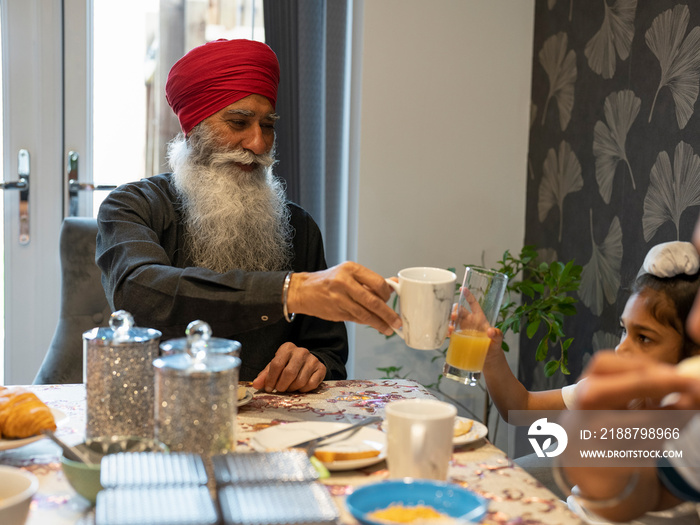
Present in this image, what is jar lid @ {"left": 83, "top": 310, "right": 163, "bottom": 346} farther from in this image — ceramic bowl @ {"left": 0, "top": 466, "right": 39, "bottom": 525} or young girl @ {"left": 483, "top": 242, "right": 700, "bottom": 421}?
young girl @ {"left": 483, "top": 242, "right": 700, "bottom": 421}

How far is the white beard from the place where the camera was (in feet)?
7.39

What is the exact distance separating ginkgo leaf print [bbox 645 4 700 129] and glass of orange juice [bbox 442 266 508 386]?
3.89 ft

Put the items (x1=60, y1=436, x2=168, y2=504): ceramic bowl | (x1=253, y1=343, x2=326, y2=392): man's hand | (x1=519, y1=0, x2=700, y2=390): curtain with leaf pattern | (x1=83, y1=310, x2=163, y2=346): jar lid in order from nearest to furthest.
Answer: (x1=60, y1=436, x2=168, y2=504): ceramic bowl < (x1=83, y1=310, x2=163, y2=346): jar lid < (x1=253, y1=343, x2=326, y2=392): man's hand < (x1=519, y1=0, x2=700, y2=390): curtain with leaf pattern

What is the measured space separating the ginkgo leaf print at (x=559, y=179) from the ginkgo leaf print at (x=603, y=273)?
202 millimetres

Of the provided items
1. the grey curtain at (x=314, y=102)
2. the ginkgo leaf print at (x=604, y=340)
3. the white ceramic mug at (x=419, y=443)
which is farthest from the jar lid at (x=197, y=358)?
the grey curtain at (x=314, y=102)

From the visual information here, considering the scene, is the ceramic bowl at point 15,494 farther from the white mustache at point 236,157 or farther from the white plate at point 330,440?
the white mustache at point 236,157

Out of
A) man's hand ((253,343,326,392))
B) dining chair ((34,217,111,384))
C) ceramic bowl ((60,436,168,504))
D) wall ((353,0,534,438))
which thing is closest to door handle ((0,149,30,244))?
dining chair ((34,217,111,384))

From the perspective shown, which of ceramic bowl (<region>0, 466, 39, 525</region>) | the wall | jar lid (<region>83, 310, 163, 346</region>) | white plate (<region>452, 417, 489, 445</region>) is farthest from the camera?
the wall

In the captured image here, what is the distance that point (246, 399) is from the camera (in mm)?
1414

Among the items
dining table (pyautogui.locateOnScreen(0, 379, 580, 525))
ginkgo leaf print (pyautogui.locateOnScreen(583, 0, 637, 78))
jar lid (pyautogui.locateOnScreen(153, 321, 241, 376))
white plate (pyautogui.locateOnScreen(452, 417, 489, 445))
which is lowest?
dining table (pyautogui.locateOnScreen(0, 379, 580, 525))

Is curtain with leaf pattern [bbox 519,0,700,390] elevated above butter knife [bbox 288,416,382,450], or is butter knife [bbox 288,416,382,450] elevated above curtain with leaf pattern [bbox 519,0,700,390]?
curtain with leaf pattern [bbox 519,0,700,390]

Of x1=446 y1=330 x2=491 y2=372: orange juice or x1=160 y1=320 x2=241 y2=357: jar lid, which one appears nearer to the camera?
x1=160 y1=320 x2=241 y2=357: jar lid

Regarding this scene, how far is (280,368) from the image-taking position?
5.10ft

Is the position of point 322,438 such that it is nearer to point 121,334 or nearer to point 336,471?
point 336,471
